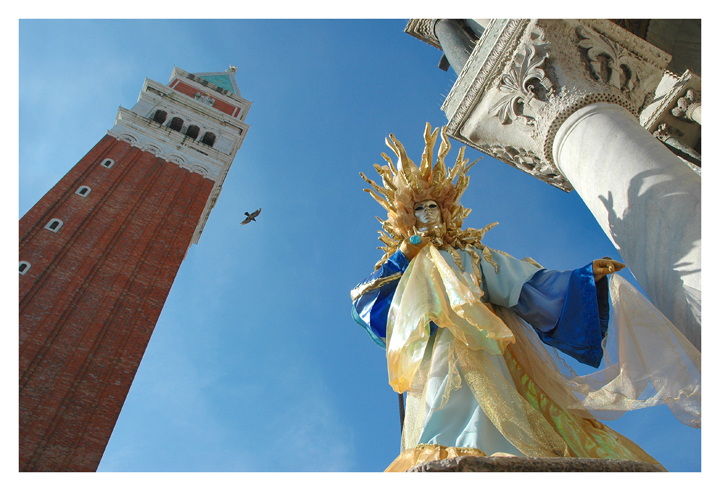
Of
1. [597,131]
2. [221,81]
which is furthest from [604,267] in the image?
[221,81]

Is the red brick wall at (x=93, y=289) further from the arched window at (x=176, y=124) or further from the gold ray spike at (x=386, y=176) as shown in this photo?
the gold ray spike at (x=386, y=176)

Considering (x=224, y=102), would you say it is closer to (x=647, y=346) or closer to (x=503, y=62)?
(x=503, y=62)

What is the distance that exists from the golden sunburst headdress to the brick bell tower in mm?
11913

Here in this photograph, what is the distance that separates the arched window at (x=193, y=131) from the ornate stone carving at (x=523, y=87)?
25.0 metres

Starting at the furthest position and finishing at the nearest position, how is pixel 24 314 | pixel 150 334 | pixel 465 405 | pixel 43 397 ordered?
pixel 150 334 < pixel 24 314 < pixel 43 397 < pixel 465 405

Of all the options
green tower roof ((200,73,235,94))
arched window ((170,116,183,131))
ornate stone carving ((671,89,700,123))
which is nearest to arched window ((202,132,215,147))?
arched window ((170,116,183,131))

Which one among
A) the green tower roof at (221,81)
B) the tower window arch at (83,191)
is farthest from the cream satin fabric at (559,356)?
the green tower roof at (221,81)

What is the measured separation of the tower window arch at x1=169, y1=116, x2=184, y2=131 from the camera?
27.1m

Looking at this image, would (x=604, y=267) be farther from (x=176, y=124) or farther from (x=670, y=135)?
(x=176, y=124)

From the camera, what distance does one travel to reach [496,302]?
156 inches

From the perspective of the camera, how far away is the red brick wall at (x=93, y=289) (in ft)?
45.2

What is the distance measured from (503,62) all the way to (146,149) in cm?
2284

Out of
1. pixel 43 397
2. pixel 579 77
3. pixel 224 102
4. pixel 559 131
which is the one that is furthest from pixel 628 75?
pixel 224 102

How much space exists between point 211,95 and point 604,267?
103 ft
